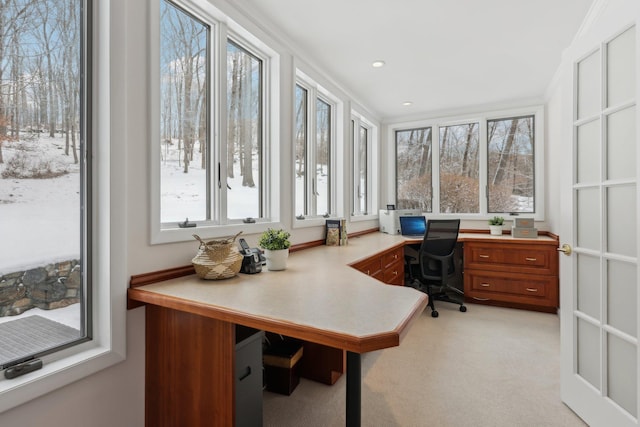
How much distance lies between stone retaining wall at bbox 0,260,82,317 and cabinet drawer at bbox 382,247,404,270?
7.66 ft

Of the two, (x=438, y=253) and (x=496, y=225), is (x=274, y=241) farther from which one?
(x=496, y=225)

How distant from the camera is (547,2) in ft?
7.03

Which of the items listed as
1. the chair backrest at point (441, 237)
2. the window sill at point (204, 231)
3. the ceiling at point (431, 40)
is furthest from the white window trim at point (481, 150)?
the window sill at point (204, 231)

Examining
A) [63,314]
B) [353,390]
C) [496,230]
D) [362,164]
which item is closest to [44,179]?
[63,314]

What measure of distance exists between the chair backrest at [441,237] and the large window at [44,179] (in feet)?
10.2

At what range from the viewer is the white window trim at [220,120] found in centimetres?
161

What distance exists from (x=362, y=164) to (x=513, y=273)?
240 cm

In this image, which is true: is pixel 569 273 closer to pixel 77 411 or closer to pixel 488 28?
pixel 488 28

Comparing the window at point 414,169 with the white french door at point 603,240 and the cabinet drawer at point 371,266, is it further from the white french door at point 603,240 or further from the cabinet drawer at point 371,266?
the white french door at point 603,240

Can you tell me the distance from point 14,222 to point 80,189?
26 cm

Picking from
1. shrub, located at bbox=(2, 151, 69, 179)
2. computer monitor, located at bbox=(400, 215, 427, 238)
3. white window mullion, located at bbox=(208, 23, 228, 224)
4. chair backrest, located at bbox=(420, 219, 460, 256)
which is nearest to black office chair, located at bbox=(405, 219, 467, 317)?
chair backrest, located at bbox=(420, 219, 460, 256)

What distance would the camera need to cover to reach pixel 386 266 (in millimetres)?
3105

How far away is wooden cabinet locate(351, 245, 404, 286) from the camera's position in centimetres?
256

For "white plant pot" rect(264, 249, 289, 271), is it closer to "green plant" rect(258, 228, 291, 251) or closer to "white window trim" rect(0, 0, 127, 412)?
"green plant" rect(258, 228, 291, 251)
